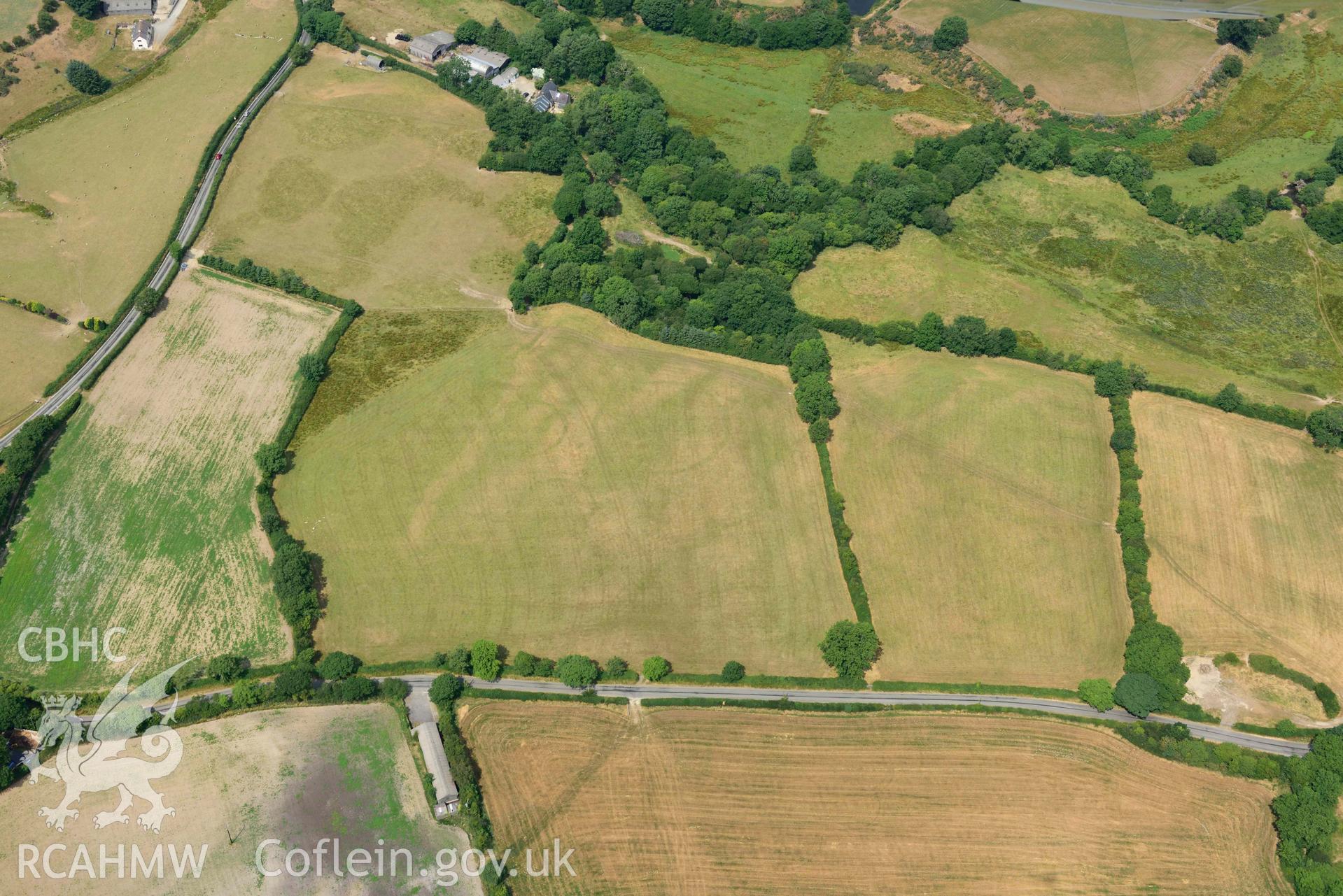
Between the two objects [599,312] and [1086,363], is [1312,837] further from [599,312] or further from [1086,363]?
[599,312]

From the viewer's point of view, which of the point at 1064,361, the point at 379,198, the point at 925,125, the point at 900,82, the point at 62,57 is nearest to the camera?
the point at 1064,361

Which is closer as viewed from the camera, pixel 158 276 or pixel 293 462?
pixel 293 462

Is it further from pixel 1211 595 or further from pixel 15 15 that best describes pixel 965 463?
pixel 15 15

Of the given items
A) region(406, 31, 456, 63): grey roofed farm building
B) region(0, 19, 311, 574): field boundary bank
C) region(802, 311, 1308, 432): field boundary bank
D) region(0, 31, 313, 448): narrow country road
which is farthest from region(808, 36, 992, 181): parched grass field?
region(0, 19, 311, 574): field boundary bank

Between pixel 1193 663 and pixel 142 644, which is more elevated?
pixel 142 644

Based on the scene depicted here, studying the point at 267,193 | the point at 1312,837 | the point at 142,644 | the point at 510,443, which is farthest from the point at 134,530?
the point at 1312,837

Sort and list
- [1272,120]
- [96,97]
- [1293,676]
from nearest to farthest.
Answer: [1293,676]
[96,97]
[1272,120]

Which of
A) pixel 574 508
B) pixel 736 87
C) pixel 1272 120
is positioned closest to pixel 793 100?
pixel 736 87

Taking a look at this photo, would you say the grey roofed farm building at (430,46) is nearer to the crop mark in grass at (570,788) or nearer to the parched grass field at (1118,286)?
the parched grass field at (1118,286)
